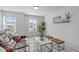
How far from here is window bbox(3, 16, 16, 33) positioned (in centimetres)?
111

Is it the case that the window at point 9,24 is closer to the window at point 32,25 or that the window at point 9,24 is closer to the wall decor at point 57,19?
the window at point 32,25

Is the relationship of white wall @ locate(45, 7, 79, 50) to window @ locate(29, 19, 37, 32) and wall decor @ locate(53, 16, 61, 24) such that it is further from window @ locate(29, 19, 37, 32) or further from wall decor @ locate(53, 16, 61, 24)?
window @ locate(29, 19, 37, 32)

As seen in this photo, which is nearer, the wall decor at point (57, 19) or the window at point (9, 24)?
the window at point (9, 24)

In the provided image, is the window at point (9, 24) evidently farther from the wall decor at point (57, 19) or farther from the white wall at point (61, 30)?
the wall decor at point (57, 19)

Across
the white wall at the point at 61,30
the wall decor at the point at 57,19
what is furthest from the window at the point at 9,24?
the wall decor at the point at 57,19

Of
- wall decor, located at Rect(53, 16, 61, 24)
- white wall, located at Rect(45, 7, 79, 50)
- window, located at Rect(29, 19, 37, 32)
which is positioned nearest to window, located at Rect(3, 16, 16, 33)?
window, located at Rect(29, 19, 37, 32)

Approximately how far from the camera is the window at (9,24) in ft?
3.63

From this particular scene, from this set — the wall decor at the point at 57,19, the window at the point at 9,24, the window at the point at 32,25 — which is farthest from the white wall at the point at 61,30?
the window at the point at 9,24

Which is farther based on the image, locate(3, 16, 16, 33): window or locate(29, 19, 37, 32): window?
locate(29, 19, 37, 32): window

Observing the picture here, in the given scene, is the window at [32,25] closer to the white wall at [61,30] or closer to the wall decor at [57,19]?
the white wall at [61,30]

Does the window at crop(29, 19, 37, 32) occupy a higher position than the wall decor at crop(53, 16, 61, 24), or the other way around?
the wall decor at crop(53, 16, 61, 24)

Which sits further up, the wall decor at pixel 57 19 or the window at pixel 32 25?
the wall decor at pixel 57 19

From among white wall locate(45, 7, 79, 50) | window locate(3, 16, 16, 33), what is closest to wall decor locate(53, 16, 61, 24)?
white wall locate(45, 7, 79, 50)
